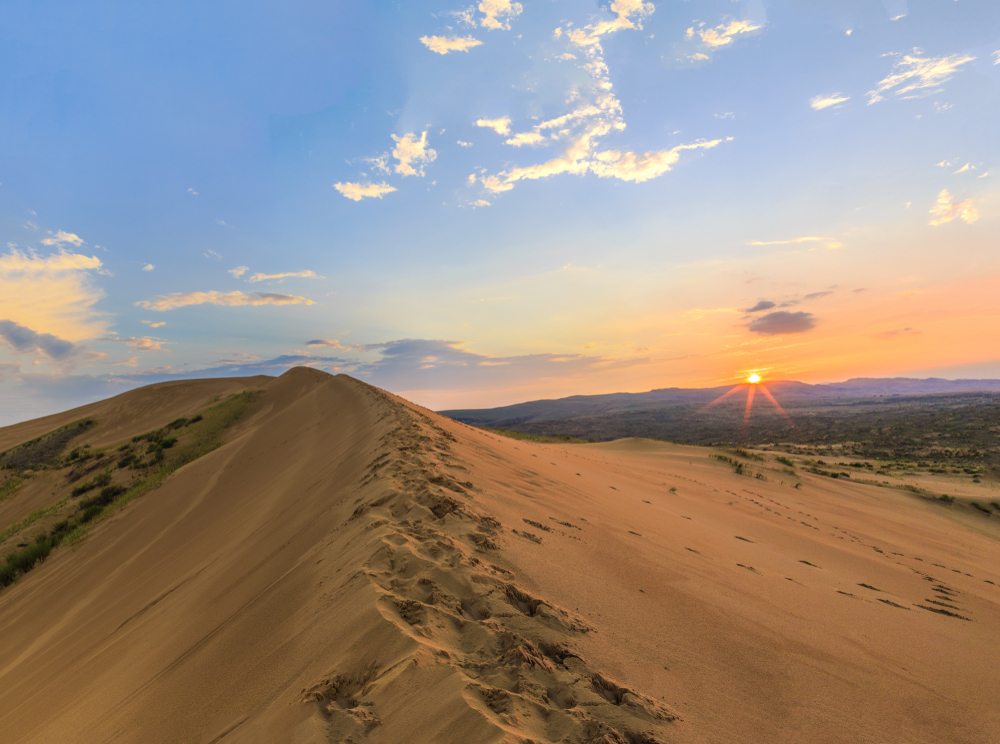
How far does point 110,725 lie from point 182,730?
2.70 feet

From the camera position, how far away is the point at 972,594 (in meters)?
5.14

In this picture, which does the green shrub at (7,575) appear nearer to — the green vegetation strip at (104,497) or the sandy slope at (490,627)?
the green vegetation strip at (104,497)

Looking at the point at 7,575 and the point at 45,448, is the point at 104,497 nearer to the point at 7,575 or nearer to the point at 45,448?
the point at 7,575

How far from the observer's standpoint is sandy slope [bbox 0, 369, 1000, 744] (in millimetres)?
2016

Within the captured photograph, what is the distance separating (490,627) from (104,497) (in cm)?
1333

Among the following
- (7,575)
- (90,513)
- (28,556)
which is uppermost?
(90,513)

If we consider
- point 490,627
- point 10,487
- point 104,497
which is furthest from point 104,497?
point 490,627

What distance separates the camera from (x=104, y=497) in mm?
11273

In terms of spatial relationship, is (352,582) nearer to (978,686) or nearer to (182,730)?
(182,730)

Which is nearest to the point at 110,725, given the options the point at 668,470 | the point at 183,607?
the point at 183,607

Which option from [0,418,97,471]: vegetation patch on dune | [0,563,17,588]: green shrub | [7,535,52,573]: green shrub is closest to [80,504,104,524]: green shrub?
[7,535,52,573]: green shrub

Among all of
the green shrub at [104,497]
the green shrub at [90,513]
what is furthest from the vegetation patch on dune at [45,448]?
the green shrub at [90,513]

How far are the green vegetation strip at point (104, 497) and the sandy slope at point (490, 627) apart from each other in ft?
6.16

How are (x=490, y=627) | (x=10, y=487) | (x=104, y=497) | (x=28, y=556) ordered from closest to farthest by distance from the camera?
(x=490, y=627)
(x=28, y=556)
(x=104, y=497)
(x=10, y=487)
